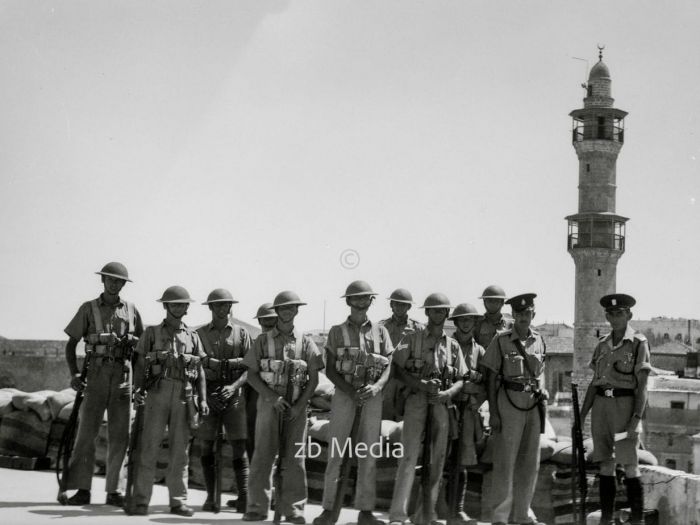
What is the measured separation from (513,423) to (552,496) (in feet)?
6.11

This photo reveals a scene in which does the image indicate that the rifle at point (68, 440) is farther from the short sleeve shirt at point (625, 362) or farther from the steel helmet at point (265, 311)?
the short sleeve shirt at point (625, 362)

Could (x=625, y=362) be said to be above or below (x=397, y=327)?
below

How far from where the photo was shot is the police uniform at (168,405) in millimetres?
8180

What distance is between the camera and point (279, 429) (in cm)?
795

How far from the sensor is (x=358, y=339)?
7902 millimetres

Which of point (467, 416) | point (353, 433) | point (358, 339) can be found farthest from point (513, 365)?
point (353, 433)

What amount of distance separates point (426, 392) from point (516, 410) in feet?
2.46

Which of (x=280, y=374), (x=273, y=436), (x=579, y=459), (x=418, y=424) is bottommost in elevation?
(x=579, y=459)

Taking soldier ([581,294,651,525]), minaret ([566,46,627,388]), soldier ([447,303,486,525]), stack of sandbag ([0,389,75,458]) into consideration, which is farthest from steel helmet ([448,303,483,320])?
minaret ([566,46,627,388])

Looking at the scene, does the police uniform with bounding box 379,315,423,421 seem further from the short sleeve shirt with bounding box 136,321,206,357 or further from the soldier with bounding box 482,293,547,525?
the short sleeve shirt with bounding box 136,321,206,357

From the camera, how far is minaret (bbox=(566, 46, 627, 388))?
5475 centimetres

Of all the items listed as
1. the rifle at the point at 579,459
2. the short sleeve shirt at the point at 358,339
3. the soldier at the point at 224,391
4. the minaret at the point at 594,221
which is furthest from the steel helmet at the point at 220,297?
the minaret at the point at 594,221

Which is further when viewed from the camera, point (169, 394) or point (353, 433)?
point (169, 394)

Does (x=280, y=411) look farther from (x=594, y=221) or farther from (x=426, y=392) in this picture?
(x=594, y=221)
